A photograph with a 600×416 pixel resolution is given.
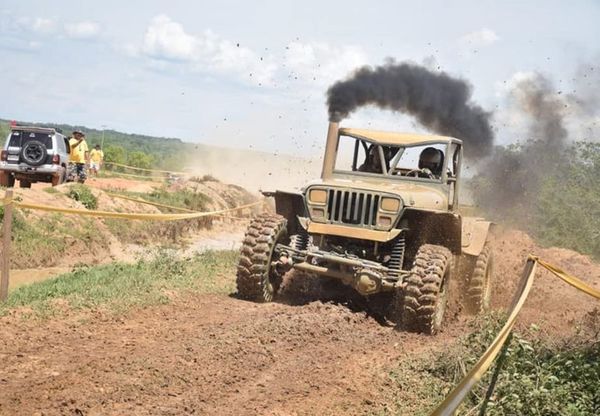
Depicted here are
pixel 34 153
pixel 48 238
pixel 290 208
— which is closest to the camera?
pixel 290 208

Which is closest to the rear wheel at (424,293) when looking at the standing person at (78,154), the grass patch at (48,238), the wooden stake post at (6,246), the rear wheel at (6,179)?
the wooden stake post at (6,246)

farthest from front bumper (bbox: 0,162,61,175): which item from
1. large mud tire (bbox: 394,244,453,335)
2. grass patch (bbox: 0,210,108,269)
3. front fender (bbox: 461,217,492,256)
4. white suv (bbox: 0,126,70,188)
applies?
large mud tire (bbox: 394,244,453,335)

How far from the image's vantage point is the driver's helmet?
32.8ft

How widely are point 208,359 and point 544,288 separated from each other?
7492 mm

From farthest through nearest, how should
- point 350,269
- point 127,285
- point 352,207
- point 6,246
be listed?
point 127,285 < point 352,207 < point 350,269 < point 6,246

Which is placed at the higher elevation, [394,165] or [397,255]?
[394,165]

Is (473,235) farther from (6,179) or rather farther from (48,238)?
(6,179)

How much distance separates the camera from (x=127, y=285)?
9719 millimetres

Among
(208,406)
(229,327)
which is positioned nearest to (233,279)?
(229,327)

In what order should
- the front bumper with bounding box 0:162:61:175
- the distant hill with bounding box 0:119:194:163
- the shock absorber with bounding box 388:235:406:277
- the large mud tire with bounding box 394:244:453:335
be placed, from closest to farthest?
the large mud tire with bounding box 394:244:453:335, the shock absorber with bounding box 388:235:406:277, the front bumper with bounding box 0:162:61:175, the distant hill with bounding box 0:119:194:163

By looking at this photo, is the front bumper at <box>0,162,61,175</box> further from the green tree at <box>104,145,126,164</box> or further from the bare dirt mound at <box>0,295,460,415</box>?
the green tree at <box>104,145,126,164</box>

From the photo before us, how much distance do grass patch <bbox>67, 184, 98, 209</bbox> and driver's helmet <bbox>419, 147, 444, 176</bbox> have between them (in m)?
10.2

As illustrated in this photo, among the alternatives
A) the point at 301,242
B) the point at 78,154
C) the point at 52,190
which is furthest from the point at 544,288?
the point at 78,154

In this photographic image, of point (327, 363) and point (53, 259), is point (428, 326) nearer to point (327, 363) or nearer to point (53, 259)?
point (327, 363)
